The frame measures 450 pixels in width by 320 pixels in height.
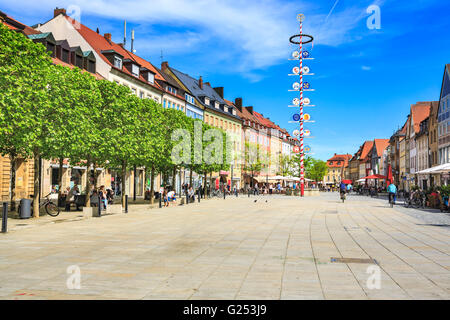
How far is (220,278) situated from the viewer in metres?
7.39

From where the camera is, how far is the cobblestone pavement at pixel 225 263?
6438 mm

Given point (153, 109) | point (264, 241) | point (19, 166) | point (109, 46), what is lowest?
point (264, 241)

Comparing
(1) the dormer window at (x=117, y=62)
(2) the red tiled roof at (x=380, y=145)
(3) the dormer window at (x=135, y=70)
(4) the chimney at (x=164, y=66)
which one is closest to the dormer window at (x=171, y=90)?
(4) the chimney at (x=164, y=66)

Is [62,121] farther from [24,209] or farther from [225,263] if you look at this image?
[225,263]

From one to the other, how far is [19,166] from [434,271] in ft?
108

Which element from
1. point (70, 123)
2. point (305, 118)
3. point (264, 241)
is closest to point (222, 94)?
point (305, 118)

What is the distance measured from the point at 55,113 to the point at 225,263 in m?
15.0

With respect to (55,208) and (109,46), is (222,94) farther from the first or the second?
(55,208)

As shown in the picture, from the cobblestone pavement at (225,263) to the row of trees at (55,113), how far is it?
18.0ft

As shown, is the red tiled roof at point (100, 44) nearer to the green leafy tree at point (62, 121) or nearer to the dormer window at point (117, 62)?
the dormer window at point (117, 62)

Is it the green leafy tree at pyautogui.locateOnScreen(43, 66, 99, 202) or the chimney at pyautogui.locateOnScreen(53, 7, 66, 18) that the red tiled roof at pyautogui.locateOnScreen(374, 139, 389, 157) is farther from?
the green leafy tree at pyautogui.locateOnScreen(43, 66, 99, 202)

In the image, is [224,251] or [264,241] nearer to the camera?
[224,251]

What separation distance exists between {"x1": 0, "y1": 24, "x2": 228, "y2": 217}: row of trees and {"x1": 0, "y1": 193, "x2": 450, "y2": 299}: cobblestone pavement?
548cm
